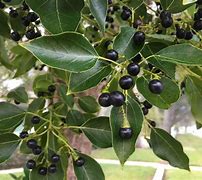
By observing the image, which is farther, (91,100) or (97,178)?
(91,100)

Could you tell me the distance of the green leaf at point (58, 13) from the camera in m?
0.56

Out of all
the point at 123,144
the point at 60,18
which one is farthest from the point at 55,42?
the point at 123,144

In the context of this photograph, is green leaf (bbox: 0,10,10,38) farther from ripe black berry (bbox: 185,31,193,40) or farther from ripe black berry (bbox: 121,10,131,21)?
ripe black berry (bbox: 185,31,193,40)

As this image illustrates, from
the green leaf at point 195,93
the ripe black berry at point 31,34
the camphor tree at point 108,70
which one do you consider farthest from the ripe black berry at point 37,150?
the green leaf at point 195,93

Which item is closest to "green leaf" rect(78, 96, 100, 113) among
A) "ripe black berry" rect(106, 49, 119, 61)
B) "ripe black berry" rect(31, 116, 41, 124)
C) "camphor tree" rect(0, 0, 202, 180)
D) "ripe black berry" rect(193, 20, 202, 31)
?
"camphor tree" rect(0, 0, 202, 180)

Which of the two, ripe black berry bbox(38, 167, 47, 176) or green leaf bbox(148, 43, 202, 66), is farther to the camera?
ripe black berry bbox(38, 167, 47, 176)

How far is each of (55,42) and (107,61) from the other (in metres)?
0.08

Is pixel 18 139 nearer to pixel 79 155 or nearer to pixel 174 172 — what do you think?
pixel 79 155

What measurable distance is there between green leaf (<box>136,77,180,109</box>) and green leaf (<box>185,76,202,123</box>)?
0.61 feet

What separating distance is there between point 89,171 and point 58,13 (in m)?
0.38

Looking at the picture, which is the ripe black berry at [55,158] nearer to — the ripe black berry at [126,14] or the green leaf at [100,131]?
the green leaf at [100,131]

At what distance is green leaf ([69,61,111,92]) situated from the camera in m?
0.55

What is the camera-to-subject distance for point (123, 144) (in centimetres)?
61

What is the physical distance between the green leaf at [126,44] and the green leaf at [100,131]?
279mm
